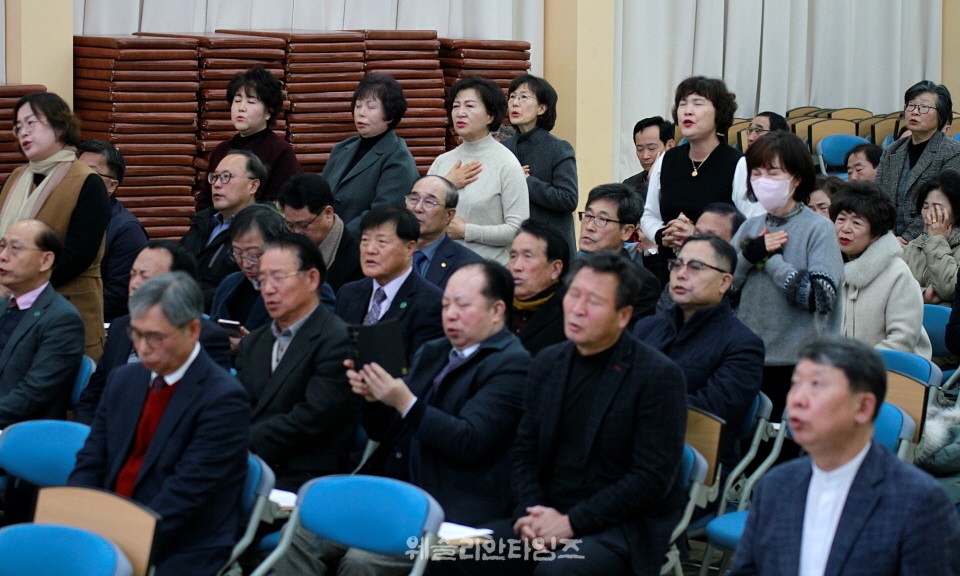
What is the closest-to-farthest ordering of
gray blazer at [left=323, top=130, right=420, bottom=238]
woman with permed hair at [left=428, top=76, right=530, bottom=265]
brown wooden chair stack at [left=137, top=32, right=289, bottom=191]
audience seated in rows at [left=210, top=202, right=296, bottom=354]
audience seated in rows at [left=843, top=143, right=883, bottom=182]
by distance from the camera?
audience seated in rows at [left=210, top=202, right=296, bottom=354] < woman with permed hair at [left=428, top=76, right=530, bottom=265] < gray blazer at [left=323, top=130, right=420, bottom=238] < brown wooden chair stack at [left=137, top=32, right=289, bottom=191] < audience seated in rows at [left=843, top=143, right=883, bottom=182]

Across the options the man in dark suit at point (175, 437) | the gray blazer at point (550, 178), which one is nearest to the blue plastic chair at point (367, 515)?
the man in dark suit at point (175, 437)

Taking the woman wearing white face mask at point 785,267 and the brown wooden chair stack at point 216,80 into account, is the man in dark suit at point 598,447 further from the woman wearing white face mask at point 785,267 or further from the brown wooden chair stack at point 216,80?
the brown wooden chair stack at point 216,80

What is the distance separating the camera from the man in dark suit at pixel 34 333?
14.2 feet

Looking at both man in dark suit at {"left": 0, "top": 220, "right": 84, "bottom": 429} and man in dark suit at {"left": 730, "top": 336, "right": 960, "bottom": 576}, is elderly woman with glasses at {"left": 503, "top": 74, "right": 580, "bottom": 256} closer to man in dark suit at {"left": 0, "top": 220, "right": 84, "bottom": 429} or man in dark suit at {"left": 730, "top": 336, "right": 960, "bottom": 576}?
man in dark suit at {"left": 0, "top": 220, "right": 84, "bottom": 429}

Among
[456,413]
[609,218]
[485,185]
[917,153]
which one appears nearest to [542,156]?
[485,185]

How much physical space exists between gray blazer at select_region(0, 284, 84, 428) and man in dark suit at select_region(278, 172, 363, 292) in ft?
3.42

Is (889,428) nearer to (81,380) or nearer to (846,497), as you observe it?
(846,497)

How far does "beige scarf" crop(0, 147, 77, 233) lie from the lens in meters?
5.07

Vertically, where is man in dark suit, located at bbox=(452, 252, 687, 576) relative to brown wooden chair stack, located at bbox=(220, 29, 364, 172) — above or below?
below

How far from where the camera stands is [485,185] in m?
5.48

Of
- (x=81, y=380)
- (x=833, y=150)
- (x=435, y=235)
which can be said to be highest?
(x=833, y=150)

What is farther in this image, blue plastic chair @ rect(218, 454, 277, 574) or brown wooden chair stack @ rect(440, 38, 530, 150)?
brown wooden chair stack @ rect(440, 38, 530, 150)

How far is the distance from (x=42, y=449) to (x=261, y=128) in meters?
2.44

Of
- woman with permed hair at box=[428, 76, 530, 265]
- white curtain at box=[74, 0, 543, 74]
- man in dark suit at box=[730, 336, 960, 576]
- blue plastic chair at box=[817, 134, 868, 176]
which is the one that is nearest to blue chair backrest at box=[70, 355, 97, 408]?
woman with permed hair at box=[428, 76, 530, 265]
